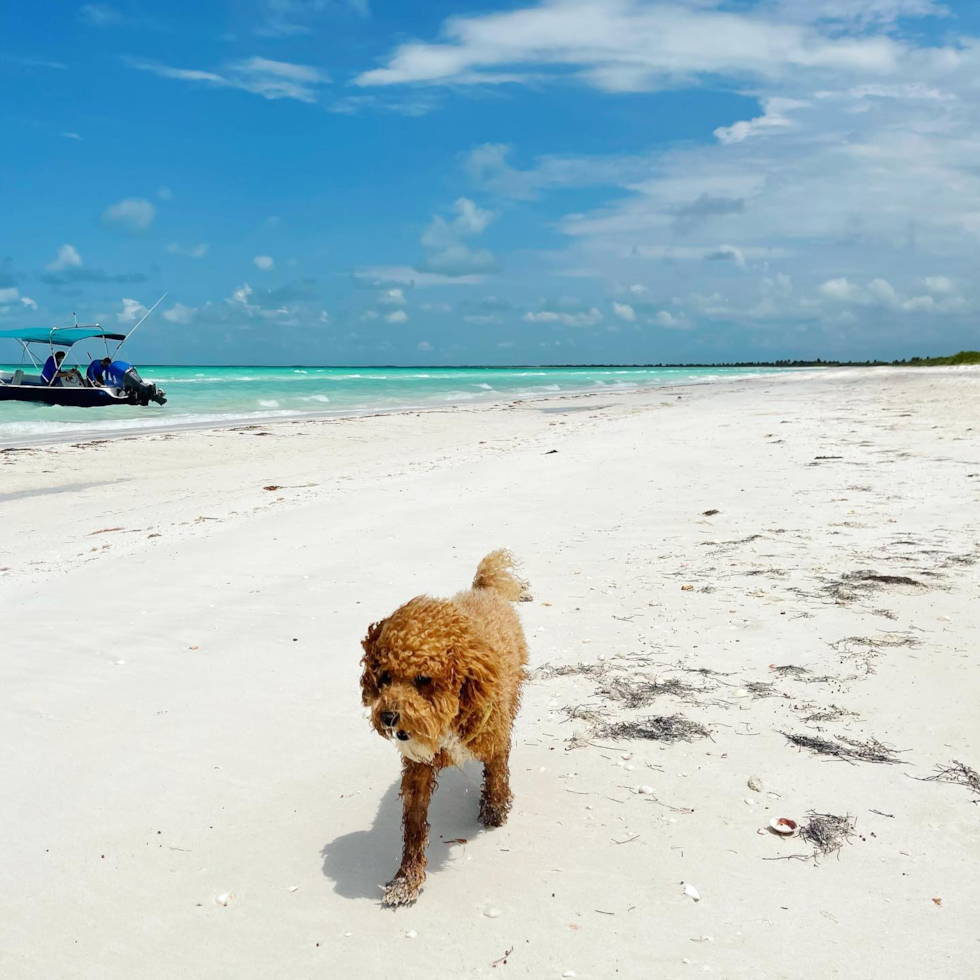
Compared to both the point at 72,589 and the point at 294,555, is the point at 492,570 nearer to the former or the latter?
the point at 294,555

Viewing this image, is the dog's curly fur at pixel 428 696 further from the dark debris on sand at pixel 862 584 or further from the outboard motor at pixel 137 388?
the outboard motor at pixel 137 388

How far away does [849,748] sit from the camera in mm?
3768

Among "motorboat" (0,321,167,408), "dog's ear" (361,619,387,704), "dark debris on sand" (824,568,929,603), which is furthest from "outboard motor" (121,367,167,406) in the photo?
"dog's ear" (361,619,387,704)

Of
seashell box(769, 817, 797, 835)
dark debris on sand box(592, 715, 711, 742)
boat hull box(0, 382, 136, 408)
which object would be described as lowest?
seashell box(769, 817, 797, 835)

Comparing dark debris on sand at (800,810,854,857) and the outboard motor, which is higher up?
the outboard motor

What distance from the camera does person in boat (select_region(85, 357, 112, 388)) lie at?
31453 mm

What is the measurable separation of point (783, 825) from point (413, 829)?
146 centimetres

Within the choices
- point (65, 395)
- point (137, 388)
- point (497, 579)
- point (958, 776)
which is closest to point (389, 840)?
point (497, 579)

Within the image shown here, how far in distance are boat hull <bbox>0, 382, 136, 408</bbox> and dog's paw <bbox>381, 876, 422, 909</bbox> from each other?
32161mm

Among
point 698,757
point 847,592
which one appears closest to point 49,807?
point 698,757

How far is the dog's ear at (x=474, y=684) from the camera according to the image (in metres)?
2.87

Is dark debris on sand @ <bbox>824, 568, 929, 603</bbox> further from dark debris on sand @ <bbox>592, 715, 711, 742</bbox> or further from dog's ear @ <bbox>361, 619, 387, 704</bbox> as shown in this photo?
dog's ear @ <bbox>361, 619, 387, 704</bbox>

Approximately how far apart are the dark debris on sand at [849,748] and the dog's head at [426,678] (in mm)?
1748

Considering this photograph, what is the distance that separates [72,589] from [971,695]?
640 centimetres
